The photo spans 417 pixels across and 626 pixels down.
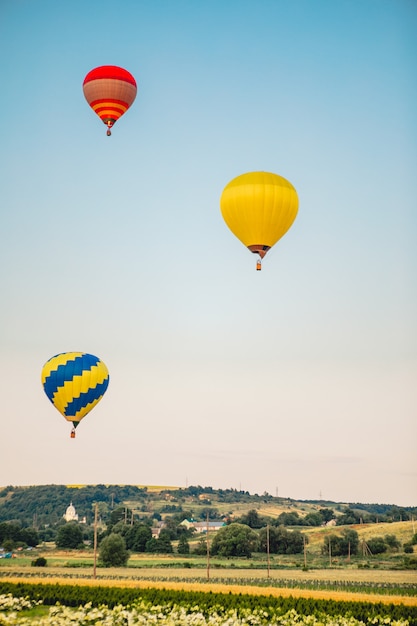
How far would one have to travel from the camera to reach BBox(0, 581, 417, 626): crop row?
3541 centimetres

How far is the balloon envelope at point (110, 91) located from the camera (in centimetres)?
4762

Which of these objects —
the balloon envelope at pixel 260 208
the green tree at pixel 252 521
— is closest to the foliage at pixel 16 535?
the green tree at pixel 252 521

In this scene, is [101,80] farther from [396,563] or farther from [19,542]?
[19,542]

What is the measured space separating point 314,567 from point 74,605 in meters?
56.6

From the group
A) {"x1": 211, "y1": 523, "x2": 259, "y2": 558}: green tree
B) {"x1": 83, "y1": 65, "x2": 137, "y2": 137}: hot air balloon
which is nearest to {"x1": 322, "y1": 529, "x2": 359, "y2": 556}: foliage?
{"x1": 211, "y1": 523, "x2": 259, "y2": 558}: green tree

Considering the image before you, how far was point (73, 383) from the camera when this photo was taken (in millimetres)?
50562

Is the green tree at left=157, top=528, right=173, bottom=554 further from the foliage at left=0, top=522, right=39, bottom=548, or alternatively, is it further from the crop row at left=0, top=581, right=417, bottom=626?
the crop row at left=0, top=581, right=417, bottom=626

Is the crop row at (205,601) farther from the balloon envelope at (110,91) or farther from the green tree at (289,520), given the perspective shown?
the green tree at (289,520)

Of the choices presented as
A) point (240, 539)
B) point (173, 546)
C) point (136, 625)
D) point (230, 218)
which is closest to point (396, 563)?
point (240, 539)

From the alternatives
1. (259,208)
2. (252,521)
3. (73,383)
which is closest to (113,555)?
(73,383)

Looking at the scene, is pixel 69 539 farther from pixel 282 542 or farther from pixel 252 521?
pixel 252 521

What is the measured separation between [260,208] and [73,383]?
61.2 ft

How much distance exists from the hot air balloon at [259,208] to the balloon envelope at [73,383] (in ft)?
51.7

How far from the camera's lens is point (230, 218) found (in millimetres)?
42438
